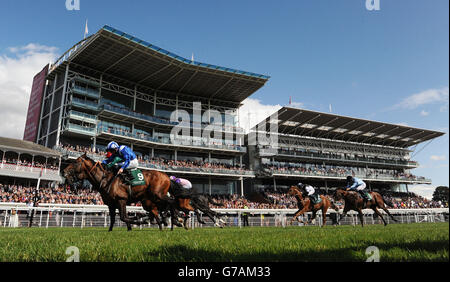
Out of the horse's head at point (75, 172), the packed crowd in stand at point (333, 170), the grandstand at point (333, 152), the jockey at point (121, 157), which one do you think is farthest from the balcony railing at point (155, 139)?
the horse's head at point (75, 172)

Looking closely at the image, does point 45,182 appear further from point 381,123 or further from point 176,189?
point 381,123

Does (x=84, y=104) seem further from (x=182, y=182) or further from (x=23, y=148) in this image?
(x=182, y=182)

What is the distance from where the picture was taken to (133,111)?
138 feet

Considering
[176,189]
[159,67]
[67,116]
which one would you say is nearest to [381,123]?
[159,67]

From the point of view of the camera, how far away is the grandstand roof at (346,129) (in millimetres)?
48469

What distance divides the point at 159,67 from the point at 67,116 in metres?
13.4

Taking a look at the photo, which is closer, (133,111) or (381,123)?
(133,111)

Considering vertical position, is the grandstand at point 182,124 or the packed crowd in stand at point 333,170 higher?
the grandstand at point 182,124

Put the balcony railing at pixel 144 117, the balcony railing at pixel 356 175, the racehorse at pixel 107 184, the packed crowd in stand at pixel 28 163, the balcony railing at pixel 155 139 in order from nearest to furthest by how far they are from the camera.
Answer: the racehorse at pixel 107 184, the packed crowd in stand at pixel 28 163, the balcony railing at pixel 155 139, the balcony railing at pixel 144 117, the balcony railing at pixel 356 175

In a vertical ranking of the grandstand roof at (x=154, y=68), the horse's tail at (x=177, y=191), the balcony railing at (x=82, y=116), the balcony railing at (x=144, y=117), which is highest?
the grandstand roof at (x=154, y=68)

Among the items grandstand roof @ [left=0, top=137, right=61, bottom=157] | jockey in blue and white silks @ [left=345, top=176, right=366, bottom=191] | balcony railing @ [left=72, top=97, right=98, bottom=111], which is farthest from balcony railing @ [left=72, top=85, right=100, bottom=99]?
jockey in blue and white silks @ [left=345, top=176, right=366, bottom=191]

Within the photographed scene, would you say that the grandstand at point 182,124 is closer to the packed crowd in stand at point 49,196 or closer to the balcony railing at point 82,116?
the balcony railing at point 82,116

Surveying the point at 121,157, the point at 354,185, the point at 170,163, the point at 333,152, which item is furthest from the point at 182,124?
the point at 121,157

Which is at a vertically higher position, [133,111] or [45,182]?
[133,111]
